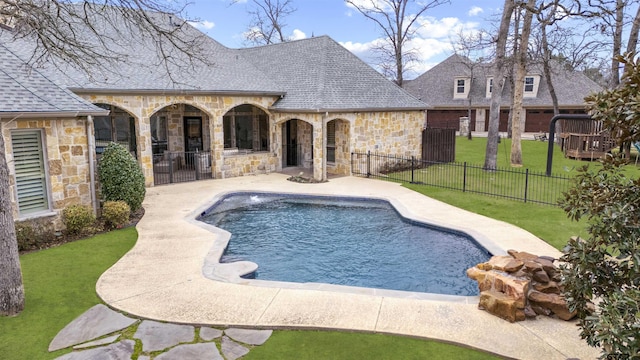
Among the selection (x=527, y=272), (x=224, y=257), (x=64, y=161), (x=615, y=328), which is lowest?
(x=224, y=257)

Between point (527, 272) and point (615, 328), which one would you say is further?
point (527, 272)

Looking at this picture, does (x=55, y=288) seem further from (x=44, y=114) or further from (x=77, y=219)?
(x=44, y=114)

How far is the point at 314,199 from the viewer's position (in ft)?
49.9

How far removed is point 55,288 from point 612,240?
26.2 feet

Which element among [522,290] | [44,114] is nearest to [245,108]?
[44,114]

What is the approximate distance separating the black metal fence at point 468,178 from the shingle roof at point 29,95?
1107 cm

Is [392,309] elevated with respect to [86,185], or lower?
lower

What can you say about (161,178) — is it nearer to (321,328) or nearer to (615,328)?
(321,328)

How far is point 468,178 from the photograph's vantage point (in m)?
18.1

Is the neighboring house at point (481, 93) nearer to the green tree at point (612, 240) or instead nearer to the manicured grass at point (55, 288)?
the manicured grass at point (55, 288)

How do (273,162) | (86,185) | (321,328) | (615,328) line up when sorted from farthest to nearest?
1. (273,162)
2. (86,185)
3. (321,328)
4. (615,328)

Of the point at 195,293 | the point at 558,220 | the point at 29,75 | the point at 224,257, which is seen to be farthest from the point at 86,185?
the point at 558,220

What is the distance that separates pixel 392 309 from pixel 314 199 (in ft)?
29.0

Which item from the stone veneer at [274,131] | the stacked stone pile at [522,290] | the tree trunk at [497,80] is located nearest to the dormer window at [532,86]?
the tree trunk at [497,80]
